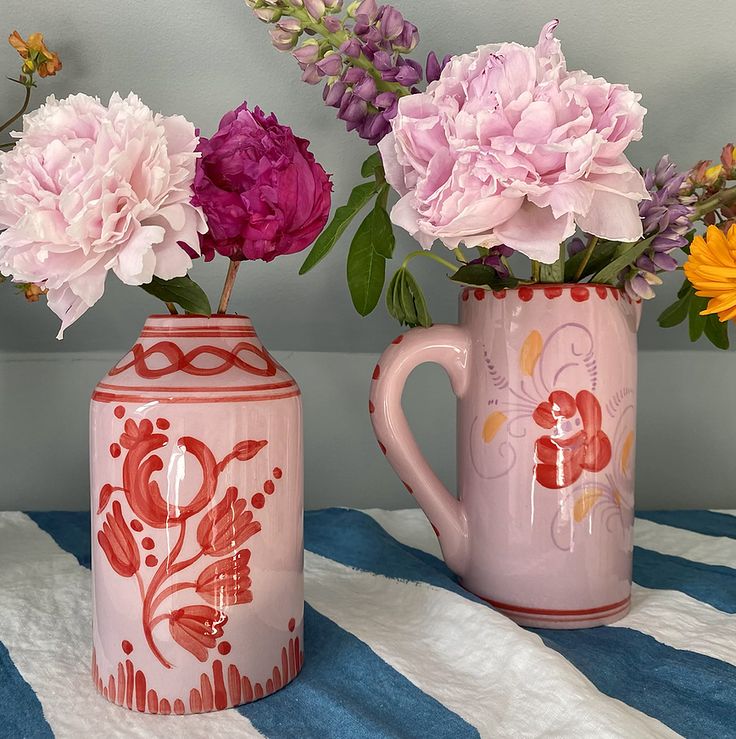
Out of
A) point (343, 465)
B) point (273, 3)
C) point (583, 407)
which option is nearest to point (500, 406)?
point (583, 407)

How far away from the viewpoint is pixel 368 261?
676 millimetres

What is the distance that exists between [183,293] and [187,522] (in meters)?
0.15

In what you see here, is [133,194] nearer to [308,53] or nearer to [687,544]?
[308,53]

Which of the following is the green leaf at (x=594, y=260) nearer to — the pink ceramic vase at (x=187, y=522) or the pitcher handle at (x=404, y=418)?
the pitcher handle at (x=404, y=418)

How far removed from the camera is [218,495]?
51 centimetres

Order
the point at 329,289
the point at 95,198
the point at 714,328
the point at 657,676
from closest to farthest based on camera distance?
the point at 95,198, the point at 657,676, the point at 714,328, the point at 329,289

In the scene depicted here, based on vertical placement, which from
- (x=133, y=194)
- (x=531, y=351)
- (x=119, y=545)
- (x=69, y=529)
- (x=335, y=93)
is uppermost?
(x=335, y=93)

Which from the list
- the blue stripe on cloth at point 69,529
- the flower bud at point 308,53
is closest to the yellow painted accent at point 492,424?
the flower bud at point 308,53

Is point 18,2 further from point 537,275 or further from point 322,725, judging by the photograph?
point 322,725

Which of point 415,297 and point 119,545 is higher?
point 415,297

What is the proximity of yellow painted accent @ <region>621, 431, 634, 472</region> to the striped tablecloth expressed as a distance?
132 mm

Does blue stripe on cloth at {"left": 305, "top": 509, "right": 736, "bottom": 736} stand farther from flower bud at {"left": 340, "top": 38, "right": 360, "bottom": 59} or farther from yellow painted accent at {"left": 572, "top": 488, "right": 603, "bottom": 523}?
flower bud at {"left": 340, "top": 38, "right": 360, "bottom": 59}

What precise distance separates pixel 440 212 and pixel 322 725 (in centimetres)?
34

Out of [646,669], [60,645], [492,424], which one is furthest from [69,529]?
[646,669]
